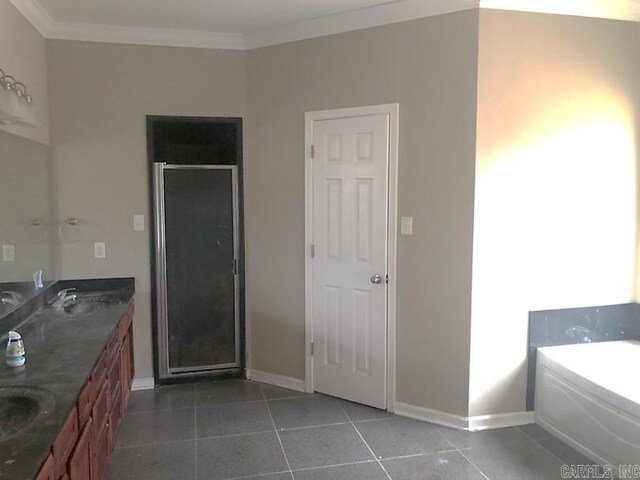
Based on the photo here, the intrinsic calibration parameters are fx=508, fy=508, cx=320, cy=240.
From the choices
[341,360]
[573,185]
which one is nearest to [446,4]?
[573,185]

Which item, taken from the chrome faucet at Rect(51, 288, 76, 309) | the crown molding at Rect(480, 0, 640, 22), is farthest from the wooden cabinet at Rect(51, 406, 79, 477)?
the crown molding at Rect(480, 0, 640, 22)

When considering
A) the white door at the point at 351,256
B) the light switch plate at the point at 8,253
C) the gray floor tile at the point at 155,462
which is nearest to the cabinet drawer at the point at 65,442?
the gray floor tile at the point at 155,462

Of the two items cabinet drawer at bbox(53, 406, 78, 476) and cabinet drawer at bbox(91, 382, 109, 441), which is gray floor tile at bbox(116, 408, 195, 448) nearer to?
cabinet drawer at bbox(91, 382, 109, 441)

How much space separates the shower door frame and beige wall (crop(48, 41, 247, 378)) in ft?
0.28

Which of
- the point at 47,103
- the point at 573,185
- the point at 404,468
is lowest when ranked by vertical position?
the point at 404,468

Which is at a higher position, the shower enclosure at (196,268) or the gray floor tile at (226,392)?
the shower enclosure at (196,268)

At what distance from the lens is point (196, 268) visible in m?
4.06

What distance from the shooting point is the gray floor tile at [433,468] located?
2.74 meters

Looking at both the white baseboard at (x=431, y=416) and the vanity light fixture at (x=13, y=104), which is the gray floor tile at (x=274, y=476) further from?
the vanity light fixture at (x=13, y=104)

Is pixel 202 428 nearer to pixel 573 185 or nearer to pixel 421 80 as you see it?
pixel 421 80

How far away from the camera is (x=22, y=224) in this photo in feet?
10.00

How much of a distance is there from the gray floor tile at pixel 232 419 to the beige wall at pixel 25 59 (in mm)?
2137

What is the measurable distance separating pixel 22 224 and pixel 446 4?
2891 mm

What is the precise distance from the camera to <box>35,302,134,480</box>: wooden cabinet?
1.68 meters
